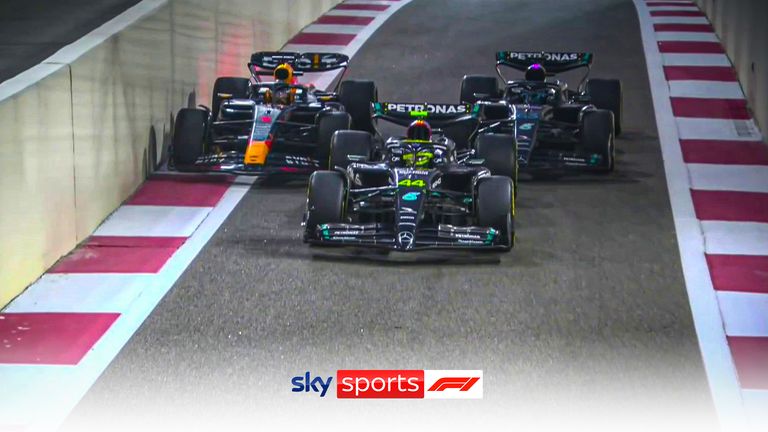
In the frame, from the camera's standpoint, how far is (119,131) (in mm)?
12656

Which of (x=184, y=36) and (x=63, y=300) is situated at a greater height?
(x=184, y=36)

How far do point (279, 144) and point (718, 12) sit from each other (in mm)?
9416

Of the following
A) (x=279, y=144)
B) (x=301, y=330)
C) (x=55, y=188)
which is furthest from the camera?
(x=279, y=144)

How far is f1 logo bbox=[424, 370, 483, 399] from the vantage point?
8055 mm

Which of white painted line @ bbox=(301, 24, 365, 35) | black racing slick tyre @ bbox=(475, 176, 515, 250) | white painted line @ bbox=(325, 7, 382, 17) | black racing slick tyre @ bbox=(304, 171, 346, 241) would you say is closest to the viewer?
black racing slick tyre @ bbox=(475, 176, 515, 250)

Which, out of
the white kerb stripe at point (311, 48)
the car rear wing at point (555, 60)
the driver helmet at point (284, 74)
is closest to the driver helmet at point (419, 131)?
the driver helmet at point (284, 74)

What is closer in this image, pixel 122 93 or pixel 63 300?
pixel 63 300

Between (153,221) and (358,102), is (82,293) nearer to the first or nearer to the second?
(153,221)

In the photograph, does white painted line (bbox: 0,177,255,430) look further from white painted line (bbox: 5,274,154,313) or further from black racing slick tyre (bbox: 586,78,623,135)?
black racing slick tyre (bbox: 586,78,623,135)

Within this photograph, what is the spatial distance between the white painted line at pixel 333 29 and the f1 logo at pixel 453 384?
45.4 ft

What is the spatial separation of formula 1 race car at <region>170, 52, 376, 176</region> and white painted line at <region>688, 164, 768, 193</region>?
336 cm

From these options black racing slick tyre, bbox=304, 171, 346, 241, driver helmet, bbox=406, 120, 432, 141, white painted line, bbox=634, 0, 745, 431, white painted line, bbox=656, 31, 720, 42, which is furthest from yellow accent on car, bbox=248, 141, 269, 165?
white painted line, bbox=656, 31, 720, 42

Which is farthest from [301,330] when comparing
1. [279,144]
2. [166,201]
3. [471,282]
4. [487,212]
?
[279,144]

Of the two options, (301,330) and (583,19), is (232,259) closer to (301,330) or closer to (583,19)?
(301,330)
